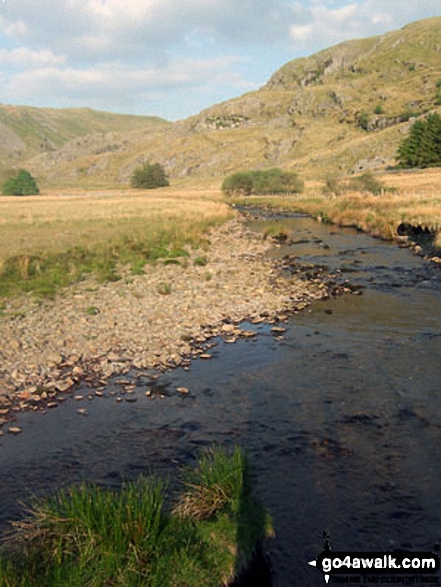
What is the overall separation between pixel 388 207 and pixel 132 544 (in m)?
47.1

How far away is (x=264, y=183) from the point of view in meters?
96.2

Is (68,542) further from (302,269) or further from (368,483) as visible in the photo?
(302,269)

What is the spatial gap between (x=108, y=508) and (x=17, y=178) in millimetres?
149201

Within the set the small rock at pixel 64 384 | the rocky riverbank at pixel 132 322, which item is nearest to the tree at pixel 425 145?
the rocky riverbank at pixel 132 322

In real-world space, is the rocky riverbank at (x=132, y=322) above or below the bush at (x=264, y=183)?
below

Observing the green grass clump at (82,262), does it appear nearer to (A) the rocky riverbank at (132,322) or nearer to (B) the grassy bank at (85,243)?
(B) the grassy bank at (85,243)

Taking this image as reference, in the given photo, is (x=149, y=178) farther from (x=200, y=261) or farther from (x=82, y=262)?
(x=82, y=262)

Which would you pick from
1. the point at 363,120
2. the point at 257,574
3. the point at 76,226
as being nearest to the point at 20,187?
the point at 76,226

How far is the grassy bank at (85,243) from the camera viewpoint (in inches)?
964

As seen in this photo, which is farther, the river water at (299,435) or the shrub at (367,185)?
the shrub at (367,185)

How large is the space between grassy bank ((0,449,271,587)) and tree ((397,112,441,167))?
97.1 meters

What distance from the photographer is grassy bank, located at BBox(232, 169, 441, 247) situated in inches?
1572

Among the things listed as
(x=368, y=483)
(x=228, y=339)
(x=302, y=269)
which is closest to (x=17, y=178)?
(x=302, y=269)

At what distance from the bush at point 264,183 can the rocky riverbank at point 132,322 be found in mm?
69322
